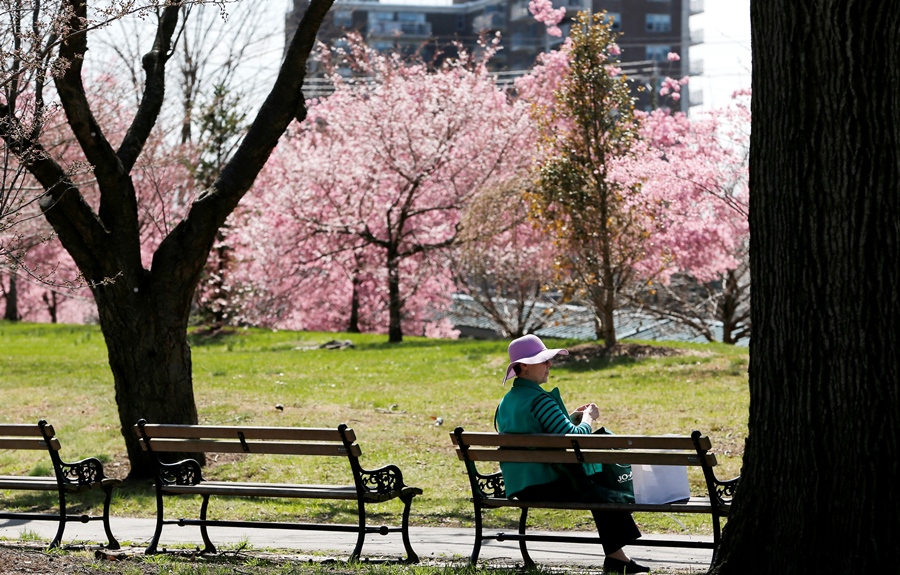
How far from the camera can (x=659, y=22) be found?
86500 millimetres

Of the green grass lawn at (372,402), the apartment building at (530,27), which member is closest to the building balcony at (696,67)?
the apartment building at (530,27)

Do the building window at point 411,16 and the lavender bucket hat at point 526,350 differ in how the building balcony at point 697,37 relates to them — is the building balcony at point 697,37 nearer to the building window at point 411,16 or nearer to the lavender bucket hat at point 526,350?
the building window at point 411,16

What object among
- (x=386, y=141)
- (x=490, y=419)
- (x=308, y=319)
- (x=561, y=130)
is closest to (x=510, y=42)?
(x=308, y=319)

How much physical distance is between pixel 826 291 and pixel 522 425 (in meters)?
2.04

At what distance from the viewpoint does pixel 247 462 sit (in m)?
10.4

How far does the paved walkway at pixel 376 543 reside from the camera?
6520mm

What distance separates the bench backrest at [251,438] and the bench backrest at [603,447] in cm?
92

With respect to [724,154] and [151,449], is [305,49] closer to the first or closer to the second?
[151,449]

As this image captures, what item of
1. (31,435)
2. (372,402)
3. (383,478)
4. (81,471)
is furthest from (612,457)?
(372,402)

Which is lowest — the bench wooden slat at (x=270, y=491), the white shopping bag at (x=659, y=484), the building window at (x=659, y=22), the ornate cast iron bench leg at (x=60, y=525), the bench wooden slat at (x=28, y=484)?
the ornate cast iron bench leg at (x=60, y=525)

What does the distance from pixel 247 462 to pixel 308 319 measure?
23.8 metres

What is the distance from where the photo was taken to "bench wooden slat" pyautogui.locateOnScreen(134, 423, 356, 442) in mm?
6488

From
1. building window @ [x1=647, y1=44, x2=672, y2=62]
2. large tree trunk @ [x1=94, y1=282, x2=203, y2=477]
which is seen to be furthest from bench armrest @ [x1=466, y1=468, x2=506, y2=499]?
building window @ [x1=647, y1=44, x2=672, y2=62]

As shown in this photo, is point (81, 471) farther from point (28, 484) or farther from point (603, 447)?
point (603, 447)
